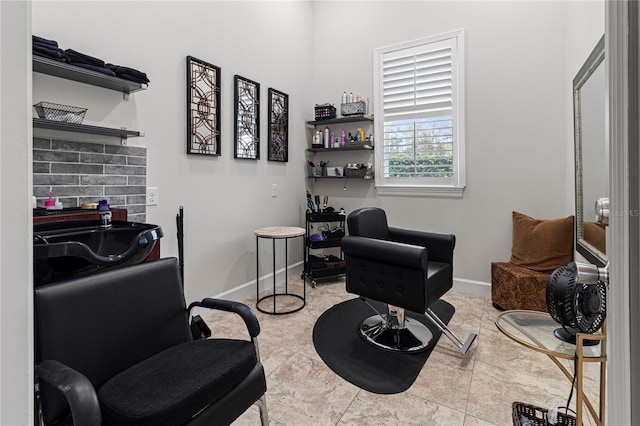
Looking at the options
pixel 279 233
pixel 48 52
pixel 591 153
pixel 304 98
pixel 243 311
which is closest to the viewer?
pixel 243 311

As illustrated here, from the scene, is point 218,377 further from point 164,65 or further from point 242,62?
point 242,62

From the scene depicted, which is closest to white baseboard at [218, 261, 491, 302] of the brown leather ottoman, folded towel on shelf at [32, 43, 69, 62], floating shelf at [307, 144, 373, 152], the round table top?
the brown leather ottoman

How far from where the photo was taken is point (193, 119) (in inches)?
97.9

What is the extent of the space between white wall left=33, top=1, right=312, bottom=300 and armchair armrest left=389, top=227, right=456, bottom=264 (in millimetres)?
1473

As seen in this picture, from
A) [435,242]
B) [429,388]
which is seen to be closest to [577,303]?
[429,388]

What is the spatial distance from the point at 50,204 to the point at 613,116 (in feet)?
7.12

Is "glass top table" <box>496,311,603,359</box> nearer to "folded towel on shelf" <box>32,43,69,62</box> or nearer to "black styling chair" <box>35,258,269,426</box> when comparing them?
"black styling chair" <box>35,258,269,426</box>

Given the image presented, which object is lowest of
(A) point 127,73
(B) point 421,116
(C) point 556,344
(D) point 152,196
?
(C) point 556,344

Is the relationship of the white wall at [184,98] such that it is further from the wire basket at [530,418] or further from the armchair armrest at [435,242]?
the wire basket at [530,418]

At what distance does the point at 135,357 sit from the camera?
1241 millimetres

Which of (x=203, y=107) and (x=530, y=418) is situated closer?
(x=530, y=418)

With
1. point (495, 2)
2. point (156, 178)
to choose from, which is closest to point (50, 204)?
point (156, 178)

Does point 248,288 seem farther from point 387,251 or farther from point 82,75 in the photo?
point 82,75

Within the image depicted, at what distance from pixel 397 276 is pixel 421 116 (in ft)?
6.37
